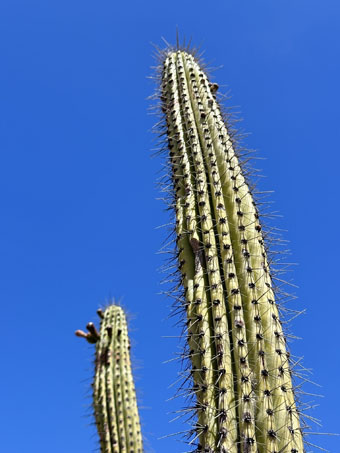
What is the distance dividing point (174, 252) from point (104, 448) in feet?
10.1

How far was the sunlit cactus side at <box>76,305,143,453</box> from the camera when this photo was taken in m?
5.84

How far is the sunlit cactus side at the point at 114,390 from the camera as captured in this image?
5840 millimetres

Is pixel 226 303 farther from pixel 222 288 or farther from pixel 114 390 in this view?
pixel 114 390

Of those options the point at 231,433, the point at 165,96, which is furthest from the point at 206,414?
the point at 165,96

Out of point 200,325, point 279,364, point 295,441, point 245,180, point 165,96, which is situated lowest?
point 295,441

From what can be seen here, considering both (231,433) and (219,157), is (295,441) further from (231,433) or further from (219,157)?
(219,157)

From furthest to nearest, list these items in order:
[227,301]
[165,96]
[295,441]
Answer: [165,96] → [227,301] → [295,441]

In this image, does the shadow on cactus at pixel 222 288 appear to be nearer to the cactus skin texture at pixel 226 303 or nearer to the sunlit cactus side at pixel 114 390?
the cactus skin texture at pixel 226 303

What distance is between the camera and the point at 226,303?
10.4ft

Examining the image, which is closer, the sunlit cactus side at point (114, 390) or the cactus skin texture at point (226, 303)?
the cactus skin texture at point (226, 303)

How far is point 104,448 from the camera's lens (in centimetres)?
580

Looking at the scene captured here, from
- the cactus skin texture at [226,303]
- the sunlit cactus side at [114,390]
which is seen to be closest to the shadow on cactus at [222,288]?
the cactus skin texture at [226,303]

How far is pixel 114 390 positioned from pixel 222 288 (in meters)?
3.45

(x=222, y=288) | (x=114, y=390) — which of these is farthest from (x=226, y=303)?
(x=114, y=390)
